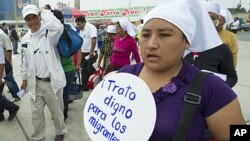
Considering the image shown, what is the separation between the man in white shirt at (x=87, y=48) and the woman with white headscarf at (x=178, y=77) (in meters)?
5.04

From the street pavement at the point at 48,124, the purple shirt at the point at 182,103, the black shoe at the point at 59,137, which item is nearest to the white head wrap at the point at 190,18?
the purple shirt at the point at 182,103

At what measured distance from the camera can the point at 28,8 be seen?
11.4ft

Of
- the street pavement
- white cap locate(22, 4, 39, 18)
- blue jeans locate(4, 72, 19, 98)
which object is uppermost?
white cap locate(22, 4, 39, 18)

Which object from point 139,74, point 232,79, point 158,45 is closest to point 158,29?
point 158,45

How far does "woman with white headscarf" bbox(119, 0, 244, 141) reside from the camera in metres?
1.33

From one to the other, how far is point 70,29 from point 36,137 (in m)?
1.41

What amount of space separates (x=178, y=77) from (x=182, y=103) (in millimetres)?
146

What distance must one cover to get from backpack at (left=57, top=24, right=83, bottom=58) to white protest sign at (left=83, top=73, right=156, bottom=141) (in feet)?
7.38

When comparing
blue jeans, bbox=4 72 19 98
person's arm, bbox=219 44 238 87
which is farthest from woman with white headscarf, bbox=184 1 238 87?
blue jeans, bbox=4 72 19 98

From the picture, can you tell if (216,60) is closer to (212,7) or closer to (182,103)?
(212,7)

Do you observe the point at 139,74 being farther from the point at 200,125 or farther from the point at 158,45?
the point at 200,125

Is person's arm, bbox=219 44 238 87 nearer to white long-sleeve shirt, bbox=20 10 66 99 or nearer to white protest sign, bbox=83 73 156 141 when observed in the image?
white protest sign, bbox=83 73 156 141

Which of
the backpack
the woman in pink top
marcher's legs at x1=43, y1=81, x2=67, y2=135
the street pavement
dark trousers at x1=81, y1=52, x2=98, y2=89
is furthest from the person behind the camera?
dark trousers at x1=81, y1=52, x2=98, y2=89

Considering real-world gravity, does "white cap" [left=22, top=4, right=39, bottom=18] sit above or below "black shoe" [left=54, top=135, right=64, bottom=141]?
above
